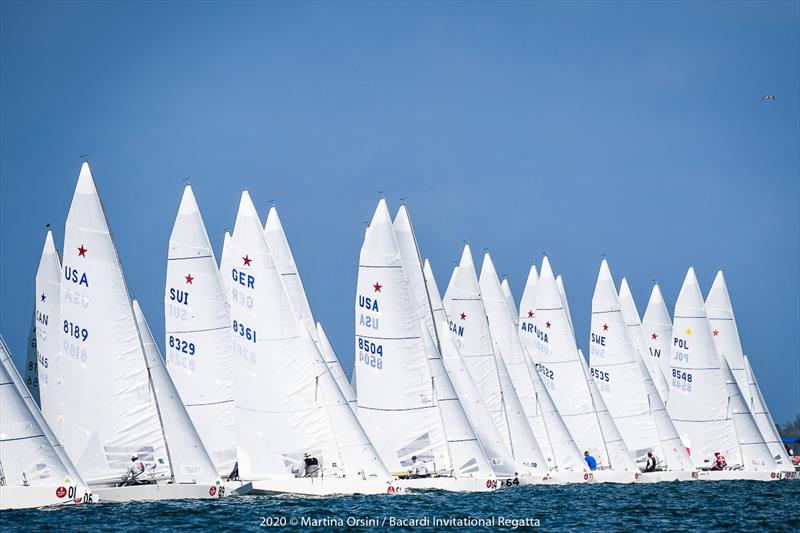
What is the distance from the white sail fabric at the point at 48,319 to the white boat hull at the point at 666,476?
21.8 m

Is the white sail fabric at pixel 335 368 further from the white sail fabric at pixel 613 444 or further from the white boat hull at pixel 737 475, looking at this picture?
the white boat hull at pixel 737 475

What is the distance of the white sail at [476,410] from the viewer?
1545 inches

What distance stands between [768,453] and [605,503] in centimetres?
1662

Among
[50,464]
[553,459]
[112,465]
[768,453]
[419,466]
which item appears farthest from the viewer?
[768,453]

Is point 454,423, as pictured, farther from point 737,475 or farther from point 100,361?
point 737,475

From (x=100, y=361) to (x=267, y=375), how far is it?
15.4 feet

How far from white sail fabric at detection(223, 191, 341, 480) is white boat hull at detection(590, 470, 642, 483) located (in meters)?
14.6

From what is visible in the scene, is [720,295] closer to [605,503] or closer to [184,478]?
[605,503]

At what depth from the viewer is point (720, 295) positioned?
5881 cm

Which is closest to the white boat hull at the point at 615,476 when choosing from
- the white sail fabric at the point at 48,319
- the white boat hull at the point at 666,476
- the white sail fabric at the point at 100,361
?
the white boat hull at the point at 666,476

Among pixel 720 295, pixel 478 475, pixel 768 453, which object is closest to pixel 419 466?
pixel 478 475

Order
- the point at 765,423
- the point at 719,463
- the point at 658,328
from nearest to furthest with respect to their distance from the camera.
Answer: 1. the point at 719,463
2. the point at 765,423
3. the point at 658,328

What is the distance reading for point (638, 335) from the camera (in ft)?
213

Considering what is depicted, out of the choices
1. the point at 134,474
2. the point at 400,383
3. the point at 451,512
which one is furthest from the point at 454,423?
the point at 134,474
